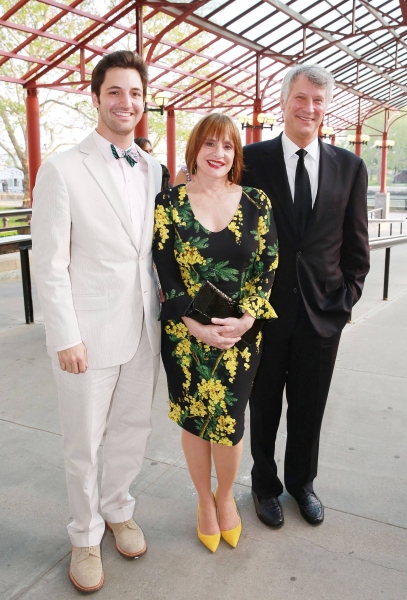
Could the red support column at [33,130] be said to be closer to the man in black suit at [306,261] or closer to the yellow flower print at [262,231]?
the man in black suit at [306,261]

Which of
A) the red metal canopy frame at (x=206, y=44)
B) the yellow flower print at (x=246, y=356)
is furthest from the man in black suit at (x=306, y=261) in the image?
the red metal canopy frame at (x=206, y=44)

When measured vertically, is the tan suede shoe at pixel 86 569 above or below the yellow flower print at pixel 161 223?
below

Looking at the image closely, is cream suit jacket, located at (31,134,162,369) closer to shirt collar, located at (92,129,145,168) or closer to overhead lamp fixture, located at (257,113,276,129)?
shirt collar, located at (92,129,145,168)

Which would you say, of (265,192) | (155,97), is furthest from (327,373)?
(155,97)

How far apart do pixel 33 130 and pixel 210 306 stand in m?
14.8

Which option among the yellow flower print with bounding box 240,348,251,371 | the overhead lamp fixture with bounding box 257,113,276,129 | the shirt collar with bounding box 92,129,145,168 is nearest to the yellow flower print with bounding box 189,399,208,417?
the yellow flower print with bounding box 240,348,251,371

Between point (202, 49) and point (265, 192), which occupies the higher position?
point (202, 49)

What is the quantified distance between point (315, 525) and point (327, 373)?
2.04ft

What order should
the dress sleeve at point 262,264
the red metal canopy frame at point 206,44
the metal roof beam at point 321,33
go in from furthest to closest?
the metal roof beam at point 321,33
the red metal canopy frame at point 206,44
the dress sleeve at point 262,264

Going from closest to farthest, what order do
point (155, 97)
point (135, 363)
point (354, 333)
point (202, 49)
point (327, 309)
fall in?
point (135, 363), point (327, 309), point (354, 333), point (155, 97), point (202, 49)

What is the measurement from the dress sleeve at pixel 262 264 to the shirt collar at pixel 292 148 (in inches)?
10.4

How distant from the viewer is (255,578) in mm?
1997

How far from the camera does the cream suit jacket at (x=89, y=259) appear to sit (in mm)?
1832

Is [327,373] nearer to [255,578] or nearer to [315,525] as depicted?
[315,525]
